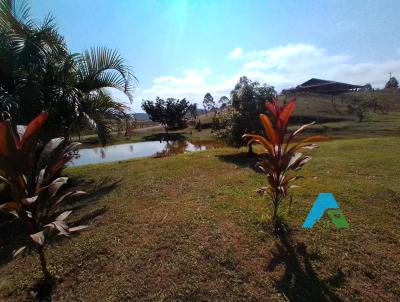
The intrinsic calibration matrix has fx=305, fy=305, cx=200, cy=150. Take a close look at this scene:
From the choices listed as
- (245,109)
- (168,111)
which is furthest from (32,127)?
(168,111)

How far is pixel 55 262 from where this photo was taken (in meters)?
3.97

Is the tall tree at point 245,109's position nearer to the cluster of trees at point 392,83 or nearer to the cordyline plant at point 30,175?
the cordyline plant at point 30,175

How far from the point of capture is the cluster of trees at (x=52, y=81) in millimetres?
7262

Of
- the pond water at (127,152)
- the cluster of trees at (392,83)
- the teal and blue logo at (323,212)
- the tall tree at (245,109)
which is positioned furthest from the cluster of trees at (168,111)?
the cluster of trees at (392,83)

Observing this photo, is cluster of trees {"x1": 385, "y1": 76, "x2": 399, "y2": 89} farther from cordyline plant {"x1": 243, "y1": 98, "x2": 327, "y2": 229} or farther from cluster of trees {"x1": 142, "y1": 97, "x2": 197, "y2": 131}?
cordyline plant {"x1": 243, "y1": 98, "x2": 327, "y2": 229}

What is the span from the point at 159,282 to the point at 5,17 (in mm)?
7418

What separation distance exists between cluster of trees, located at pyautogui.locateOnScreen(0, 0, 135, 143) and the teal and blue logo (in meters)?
5.50

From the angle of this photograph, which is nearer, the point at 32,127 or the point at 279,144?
the point at 32,127

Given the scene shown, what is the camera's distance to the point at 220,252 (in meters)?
3.91

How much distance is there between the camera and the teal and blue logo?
4.60 meters

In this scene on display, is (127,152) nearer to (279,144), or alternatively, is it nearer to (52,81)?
(52,81)

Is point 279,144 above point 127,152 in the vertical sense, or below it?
above

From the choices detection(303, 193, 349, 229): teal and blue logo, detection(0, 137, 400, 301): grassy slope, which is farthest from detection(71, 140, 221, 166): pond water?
detection(303, 193, 349, 229): teal and blue logo

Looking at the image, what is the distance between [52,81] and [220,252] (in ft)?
21.7
